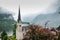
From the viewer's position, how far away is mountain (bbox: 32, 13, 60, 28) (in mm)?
4660

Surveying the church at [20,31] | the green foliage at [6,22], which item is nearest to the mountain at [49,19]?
the church at [20,31]

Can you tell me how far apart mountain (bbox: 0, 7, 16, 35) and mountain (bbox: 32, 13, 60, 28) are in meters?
0.53

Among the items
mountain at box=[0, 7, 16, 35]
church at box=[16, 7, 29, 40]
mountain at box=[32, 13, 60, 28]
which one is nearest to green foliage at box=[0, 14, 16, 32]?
mountain at box=[0, 7, 16, 35]

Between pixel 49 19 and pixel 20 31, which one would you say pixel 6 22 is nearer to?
pixel 20 31

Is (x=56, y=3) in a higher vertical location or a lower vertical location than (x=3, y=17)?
higher

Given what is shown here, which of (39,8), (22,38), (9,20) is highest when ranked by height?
Answer: (39,8)

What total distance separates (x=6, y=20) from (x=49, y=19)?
1016 mm

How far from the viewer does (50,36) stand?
4539 millimetres

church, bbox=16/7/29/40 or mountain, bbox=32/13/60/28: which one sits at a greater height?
mountain, bbox=32/13/60/28

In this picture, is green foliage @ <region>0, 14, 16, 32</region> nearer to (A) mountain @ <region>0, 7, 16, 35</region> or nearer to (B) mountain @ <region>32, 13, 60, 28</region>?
(A) mountain @ <region>0, 7, 16, 35</region>

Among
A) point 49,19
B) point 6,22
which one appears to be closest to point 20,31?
point 6,22

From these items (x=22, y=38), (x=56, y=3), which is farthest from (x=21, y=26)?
(x=56, y=3)

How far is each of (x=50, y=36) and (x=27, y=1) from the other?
3.17ft

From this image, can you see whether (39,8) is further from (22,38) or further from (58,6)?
(22,38)
